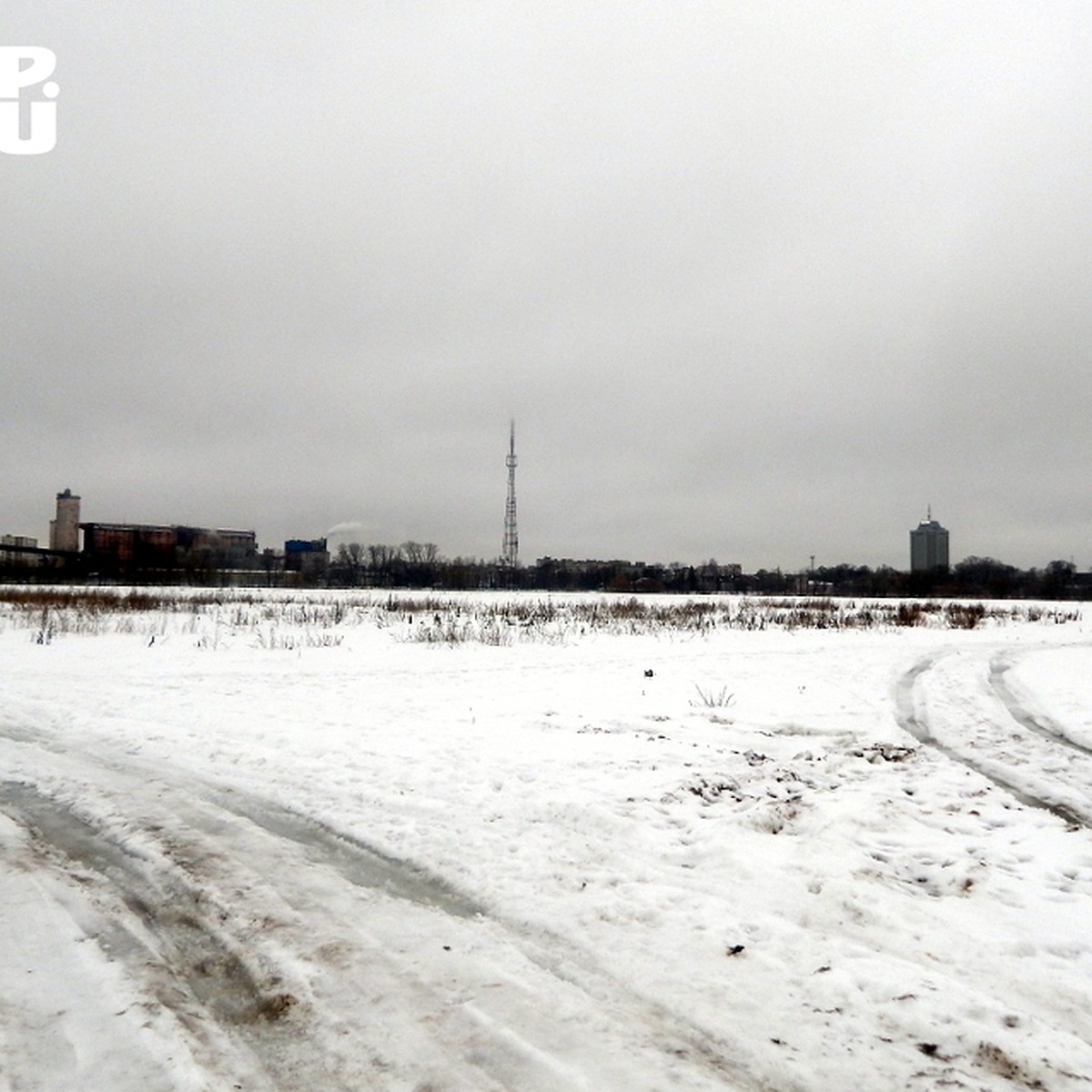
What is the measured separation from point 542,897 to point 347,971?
1179 mm

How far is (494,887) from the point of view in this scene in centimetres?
407

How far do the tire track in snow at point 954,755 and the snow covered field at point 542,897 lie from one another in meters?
0.05

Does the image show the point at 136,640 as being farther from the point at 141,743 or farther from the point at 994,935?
the point at 994,935

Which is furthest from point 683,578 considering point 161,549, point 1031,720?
point 1031,720

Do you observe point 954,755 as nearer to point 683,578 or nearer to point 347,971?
point 347,971

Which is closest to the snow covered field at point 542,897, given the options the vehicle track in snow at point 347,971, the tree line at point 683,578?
the vehicle track in snow at point 347,971

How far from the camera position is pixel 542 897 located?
395cm

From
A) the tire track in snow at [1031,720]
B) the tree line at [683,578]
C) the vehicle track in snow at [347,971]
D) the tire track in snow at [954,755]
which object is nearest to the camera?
the vehicle track in snow at [347,971]

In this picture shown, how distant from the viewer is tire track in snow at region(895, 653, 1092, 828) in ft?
17.9

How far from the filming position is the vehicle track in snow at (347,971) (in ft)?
8.36

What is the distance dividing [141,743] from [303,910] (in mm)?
4494

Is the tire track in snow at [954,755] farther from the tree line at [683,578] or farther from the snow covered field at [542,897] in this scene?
the tree line at [683,578]

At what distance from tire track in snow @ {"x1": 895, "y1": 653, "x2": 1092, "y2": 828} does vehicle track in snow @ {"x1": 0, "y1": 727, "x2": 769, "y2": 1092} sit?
167 inches

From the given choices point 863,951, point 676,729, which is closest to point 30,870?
point 863,951
